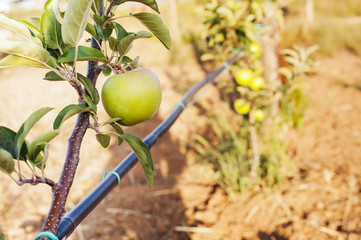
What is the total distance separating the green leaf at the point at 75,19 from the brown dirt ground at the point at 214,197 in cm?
144

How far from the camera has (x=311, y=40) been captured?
574 centimetres

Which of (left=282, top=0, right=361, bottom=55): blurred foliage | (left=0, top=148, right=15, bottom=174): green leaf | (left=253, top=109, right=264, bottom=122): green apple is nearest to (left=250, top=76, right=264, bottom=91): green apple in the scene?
(left=253, top=109, right=264, bottom=122): green apple

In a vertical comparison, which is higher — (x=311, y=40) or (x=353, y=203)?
(x=311, y=40)

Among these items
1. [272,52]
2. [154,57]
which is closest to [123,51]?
[272,52]

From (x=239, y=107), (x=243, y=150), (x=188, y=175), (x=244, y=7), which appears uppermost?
(x=244, y=7)

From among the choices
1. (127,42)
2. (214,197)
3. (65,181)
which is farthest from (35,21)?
(214,197)

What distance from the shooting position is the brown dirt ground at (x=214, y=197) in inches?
64.9

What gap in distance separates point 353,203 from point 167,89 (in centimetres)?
311

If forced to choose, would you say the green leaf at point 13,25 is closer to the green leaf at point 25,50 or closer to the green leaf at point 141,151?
the green leaf at point 25,50

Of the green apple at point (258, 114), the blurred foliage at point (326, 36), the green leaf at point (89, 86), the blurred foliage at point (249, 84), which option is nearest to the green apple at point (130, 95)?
the green leaf at point (89, 86)

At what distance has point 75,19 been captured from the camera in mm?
406

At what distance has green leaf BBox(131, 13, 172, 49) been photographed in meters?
0.48

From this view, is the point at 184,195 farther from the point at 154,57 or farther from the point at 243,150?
the point at 154,57

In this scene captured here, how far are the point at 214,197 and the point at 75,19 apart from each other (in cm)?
177
